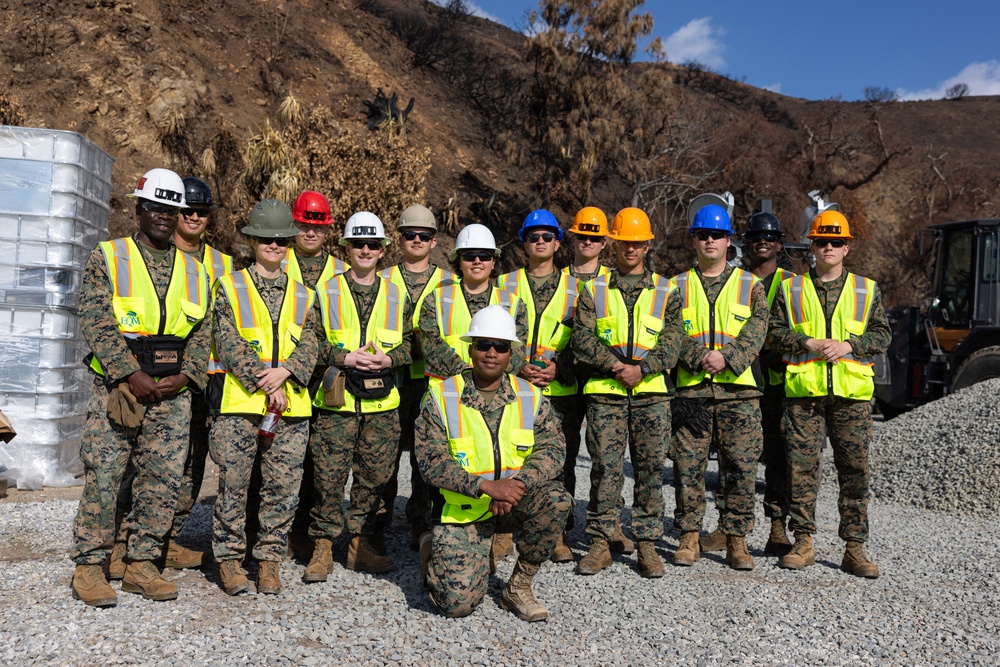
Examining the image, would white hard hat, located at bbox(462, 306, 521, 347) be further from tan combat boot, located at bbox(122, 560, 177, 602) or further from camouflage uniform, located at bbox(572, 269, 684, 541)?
tan combat boot, located at bbox(122, 560, 177, 602)

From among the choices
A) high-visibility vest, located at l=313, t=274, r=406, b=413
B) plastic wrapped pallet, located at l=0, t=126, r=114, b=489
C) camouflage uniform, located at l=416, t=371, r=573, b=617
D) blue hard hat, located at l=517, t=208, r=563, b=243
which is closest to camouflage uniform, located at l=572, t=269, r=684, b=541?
blue hard hat, located at l=517, t=208, r=563, b=243

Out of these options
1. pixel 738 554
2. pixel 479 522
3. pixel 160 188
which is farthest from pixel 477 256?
pixel 738 554

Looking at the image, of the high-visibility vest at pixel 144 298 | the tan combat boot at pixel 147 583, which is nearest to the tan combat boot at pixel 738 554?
the tan combat boot at pixel 147 583

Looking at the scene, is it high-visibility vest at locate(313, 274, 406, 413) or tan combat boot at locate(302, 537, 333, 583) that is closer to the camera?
tan combat boot at locate(302, 537, 333, 583)

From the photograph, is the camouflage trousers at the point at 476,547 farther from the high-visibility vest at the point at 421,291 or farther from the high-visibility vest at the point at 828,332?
the high-visibility vest at the point at 828,332

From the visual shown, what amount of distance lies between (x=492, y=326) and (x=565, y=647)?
1.77 m

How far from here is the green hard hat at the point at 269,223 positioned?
16.0ft

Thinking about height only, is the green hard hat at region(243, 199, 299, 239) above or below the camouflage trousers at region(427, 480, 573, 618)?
above

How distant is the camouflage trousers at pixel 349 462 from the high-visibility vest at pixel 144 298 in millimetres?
1076

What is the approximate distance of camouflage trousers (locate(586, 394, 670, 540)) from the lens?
5.35m

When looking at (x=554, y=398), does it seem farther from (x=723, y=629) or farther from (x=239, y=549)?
(x=239, y=549)

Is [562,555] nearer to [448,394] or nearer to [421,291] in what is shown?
[448,394]

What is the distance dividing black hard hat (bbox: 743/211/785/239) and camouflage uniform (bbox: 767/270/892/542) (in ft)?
2.85

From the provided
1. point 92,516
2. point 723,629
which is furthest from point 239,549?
point 723,629
